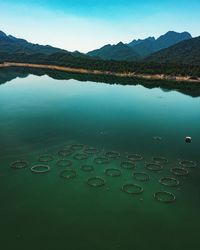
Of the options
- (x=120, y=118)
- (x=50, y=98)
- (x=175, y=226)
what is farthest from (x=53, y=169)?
(x=50, y=98)

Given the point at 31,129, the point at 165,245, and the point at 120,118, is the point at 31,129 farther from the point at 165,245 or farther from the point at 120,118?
the point at 165,245

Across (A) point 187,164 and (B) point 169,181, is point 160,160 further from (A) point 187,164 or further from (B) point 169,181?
(B) point 169,181

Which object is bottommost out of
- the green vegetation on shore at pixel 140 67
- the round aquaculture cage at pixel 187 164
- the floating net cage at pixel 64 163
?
the round aquaculture cage at pixel 187 164

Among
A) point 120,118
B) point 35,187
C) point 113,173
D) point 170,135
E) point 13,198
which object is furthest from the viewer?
point 120,118

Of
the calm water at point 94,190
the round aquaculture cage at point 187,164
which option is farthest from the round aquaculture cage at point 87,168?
the round aquaculture cage at point 187,164

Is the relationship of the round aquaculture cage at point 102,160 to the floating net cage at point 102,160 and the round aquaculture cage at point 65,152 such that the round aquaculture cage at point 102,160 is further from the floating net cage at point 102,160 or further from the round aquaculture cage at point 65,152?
the round aquaculture cage at point 65,152

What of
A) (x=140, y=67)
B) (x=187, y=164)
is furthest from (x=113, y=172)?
(x=140, y=67)

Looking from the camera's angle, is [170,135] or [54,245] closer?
[54,245]
